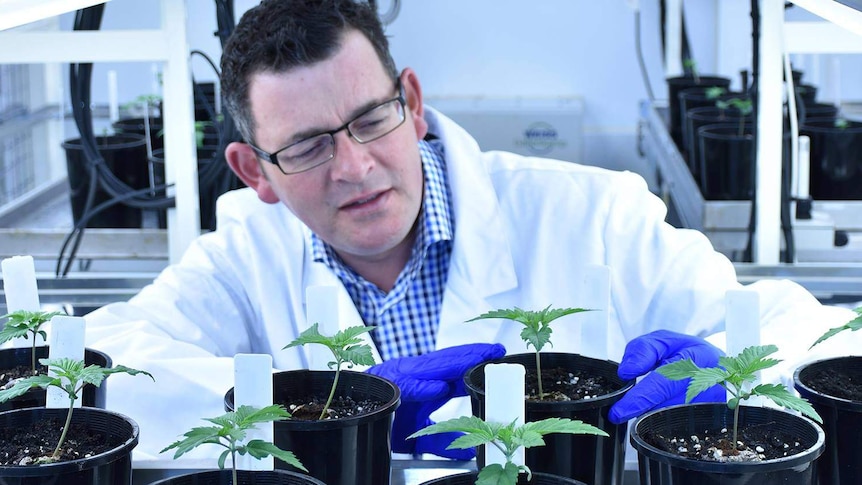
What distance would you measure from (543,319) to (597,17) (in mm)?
4366

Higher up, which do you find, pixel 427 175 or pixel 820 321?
pixel 427 175

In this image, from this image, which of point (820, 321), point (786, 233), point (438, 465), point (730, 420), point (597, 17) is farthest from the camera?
point (597, 17)

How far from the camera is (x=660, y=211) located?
5.61 feet

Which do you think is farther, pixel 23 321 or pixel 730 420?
pixel 23 321

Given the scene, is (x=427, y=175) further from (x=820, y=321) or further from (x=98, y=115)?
(x=98, y=115)

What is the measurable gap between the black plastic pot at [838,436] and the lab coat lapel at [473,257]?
28.1 inches

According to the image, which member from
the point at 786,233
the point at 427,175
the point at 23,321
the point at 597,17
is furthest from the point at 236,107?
the point at 597,17

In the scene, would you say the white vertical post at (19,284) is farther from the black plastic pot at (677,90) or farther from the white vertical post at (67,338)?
the black plastic pot at (677,90)

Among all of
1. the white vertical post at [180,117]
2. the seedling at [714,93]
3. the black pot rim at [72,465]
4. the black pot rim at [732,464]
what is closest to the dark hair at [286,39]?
the white vertical post at [180,117]

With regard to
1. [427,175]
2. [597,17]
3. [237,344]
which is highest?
[597,17]

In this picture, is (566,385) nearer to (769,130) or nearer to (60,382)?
(60,382)

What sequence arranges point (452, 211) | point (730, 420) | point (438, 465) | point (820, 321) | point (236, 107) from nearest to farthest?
point (730, 420) → point (438, 465) → point (820, 321) → point (236, 107) → point (452, 211)

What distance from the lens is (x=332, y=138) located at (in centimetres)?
146

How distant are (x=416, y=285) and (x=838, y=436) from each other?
87 cm
